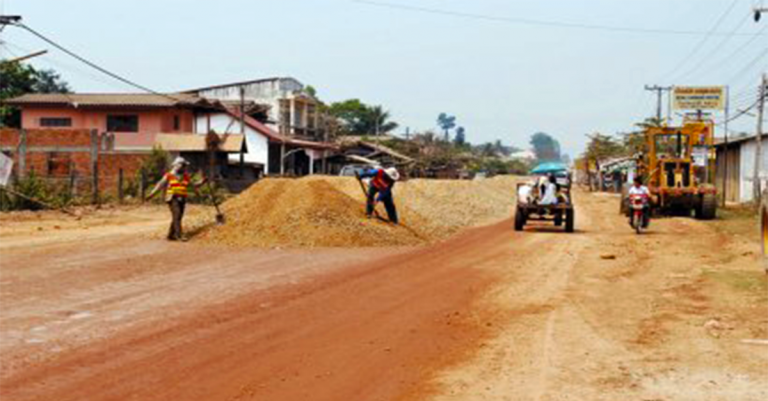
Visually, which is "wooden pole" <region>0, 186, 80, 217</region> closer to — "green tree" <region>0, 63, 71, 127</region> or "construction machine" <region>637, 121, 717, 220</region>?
"construction machine" <region>637, 121, 717, 220</region>

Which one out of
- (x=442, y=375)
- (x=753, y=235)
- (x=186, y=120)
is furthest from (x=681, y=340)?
(x=186, y=120)

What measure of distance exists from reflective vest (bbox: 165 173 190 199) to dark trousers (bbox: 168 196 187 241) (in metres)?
0.10

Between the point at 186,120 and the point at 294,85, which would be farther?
the point at 294,85

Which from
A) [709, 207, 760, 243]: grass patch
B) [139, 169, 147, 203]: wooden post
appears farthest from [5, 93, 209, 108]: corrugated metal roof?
[709, 207, 760, 243]: grass patch

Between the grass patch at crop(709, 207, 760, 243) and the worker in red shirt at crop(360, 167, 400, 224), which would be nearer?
the worker in red shirt at crop(360, 167, 400, 224)

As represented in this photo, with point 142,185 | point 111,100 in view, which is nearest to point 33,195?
point 142,185

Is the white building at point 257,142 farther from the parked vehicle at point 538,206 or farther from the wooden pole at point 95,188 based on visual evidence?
the parked vehicle at point 538,206

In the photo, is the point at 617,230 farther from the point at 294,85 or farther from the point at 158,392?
the point at 294,85

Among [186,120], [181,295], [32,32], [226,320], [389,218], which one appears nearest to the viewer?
[226,320]

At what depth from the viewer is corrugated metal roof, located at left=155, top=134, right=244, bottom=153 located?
44.7 m

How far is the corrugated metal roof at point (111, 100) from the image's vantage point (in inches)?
2031

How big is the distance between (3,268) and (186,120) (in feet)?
135

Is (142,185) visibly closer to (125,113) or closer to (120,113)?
(125,113)

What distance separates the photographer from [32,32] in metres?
28.3
